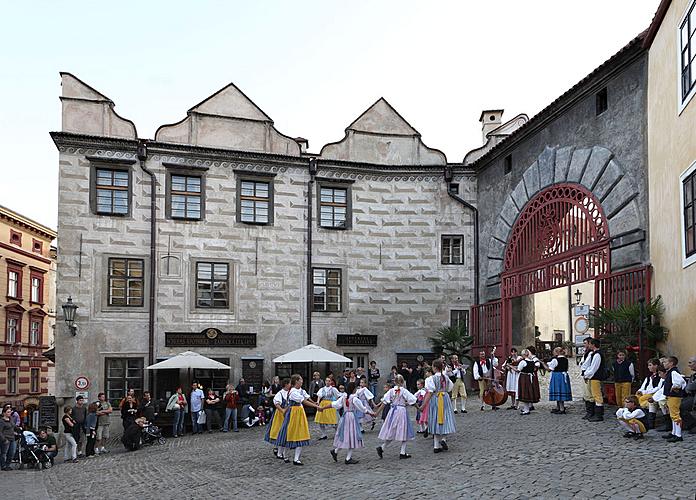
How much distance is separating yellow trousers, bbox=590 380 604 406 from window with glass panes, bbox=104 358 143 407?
14.6 meters

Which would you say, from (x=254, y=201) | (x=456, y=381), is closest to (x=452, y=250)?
(x=254, y=201)

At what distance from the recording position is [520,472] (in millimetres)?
12062

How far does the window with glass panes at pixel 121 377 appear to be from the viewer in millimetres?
25375

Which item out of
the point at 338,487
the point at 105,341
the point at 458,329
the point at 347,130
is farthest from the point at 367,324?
the point at 338,487

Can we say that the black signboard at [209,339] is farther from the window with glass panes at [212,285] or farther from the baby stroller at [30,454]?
the baby stroller at [30,454]

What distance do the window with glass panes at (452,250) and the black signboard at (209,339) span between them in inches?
287

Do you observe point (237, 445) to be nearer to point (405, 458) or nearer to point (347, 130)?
point (405, 458)

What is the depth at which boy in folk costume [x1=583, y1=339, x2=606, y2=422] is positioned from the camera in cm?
1625

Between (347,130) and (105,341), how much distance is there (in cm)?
1088

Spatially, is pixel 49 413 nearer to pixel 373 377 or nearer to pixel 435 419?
pixel 373 377

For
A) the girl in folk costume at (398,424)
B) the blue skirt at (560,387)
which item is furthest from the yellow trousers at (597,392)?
the girl in folk costume at (398,424)

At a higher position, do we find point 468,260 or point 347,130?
point 347,130

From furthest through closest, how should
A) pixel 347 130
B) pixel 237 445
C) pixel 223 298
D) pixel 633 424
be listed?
pixel 347 130 < pixel 223 298 < pixel 237 445 < pixel 633 424

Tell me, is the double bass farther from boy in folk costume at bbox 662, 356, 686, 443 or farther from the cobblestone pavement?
boy in folk costume at bbox 662, 356, 686, 443
